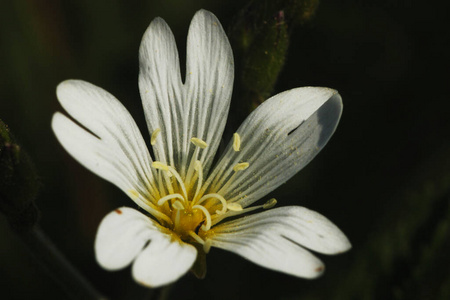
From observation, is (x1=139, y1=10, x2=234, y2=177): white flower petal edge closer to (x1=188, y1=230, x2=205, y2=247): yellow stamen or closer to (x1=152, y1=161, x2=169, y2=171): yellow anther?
(x1=152, y1=161, x2=169, y2=171): yellow anther

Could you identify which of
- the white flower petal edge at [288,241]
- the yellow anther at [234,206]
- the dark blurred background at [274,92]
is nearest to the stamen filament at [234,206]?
the yellow anther at [234,206]

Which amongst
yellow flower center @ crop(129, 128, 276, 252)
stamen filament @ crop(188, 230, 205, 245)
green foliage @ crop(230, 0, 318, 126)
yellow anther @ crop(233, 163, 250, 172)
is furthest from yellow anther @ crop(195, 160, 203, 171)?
green foliage @ crop(230, 0, 318, 126)

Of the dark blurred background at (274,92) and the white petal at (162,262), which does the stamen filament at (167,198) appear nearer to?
the white petal at (162,262)

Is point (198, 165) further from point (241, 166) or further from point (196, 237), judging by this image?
point (196, 237)

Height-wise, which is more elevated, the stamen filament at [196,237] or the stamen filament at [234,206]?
the stamen filament at [234,206]

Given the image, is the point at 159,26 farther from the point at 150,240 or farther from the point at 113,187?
the point at 113,187
